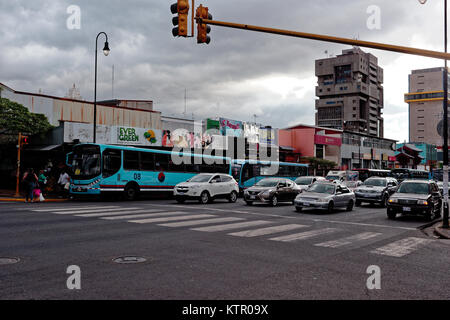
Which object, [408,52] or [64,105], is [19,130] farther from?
[408,52]

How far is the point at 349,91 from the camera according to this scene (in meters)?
167

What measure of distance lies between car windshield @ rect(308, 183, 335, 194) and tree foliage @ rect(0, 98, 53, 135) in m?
21.9

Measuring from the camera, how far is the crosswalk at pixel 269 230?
35.0 ft

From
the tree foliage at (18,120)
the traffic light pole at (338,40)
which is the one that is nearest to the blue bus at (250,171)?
the tree foliage at (18,120)

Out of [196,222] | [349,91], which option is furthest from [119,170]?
[349,91]

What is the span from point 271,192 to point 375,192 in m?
6.54

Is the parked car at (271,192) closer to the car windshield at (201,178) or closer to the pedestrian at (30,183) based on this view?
the car windshield at (201,178)

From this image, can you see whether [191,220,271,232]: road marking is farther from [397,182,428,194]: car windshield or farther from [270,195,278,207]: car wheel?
[270,195,278,207]: car wheel

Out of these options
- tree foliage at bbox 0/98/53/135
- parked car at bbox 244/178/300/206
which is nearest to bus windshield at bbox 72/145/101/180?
tree foliage at bbox 0/98/53/135

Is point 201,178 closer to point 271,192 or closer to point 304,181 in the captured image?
point 271,192

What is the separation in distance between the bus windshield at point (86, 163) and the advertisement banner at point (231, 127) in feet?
108

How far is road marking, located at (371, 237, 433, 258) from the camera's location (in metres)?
9.70

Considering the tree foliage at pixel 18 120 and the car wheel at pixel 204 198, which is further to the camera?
the tree foliage at pixel 18 120
